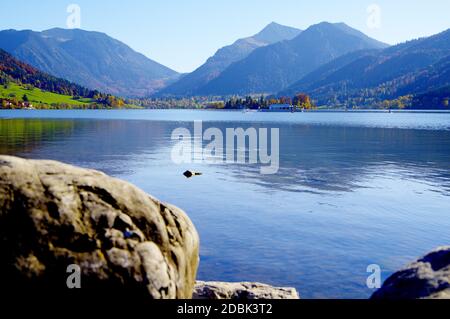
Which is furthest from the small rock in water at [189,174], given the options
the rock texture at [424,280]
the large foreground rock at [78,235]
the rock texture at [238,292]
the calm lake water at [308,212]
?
the large foreground rock at [78,235]

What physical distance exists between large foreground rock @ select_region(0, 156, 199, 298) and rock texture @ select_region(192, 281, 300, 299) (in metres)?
4.06

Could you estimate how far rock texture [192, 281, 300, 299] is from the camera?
1702cm

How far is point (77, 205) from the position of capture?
1226 cm

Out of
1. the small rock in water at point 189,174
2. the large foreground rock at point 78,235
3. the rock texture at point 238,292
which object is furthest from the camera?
the small rock in water at point 189,174

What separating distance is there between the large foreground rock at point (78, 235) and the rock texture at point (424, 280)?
634 cm

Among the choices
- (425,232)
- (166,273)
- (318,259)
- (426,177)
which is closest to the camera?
(166,273)

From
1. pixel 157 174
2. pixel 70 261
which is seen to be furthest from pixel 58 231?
pixel 157 174

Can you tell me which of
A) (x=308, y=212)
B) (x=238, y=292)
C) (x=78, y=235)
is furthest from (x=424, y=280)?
(x=308, y=212)

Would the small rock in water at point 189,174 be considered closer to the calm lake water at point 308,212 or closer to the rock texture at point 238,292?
the calm lake water at point 308,212

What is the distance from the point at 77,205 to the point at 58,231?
812mm

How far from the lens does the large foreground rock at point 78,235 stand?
38.0 feet

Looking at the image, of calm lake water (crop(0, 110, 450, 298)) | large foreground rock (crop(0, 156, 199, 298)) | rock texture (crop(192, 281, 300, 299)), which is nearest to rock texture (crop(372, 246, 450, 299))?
rock texture (crop(192, 281, 300, 299))

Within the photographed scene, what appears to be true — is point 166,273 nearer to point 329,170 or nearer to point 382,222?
point 382,222

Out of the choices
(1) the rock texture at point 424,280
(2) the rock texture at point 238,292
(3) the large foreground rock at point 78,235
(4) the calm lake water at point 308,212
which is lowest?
(4) the calm lake water at point 308,212
